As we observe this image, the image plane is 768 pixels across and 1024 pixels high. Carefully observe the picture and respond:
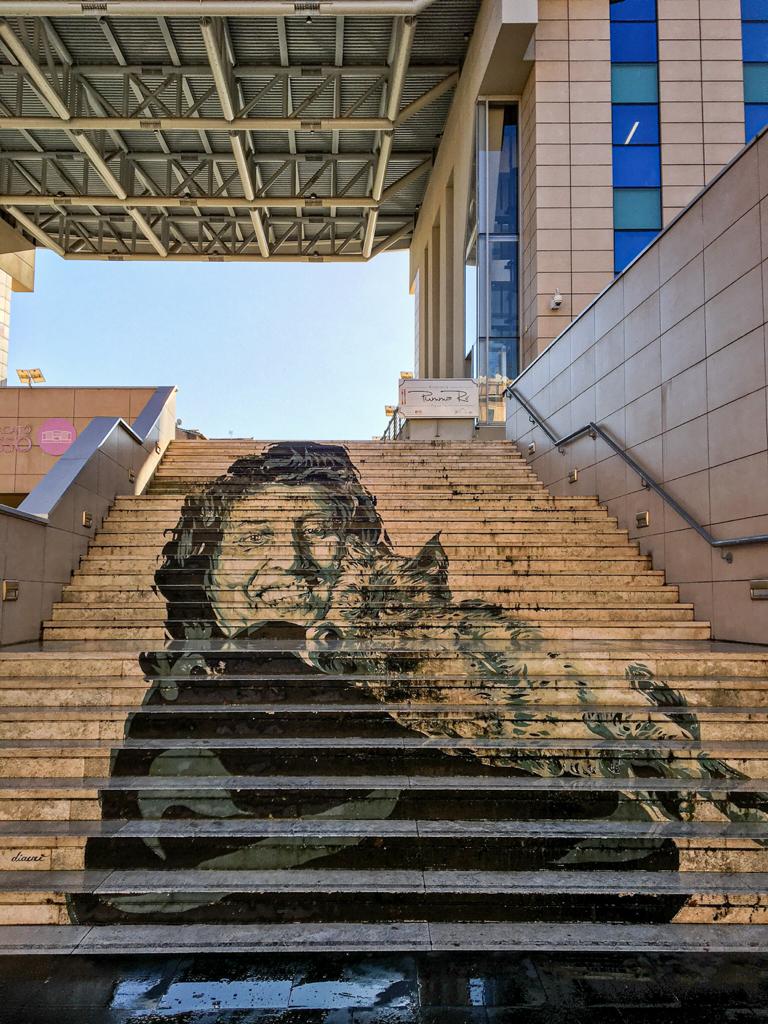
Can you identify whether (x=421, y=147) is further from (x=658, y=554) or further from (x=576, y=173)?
(x=658, y=554)

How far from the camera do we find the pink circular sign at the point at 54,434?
13805 millimetres

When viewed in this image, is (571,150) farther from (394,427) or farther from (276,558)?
(276,558)

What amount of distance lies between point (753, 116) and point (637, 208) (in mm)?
3152

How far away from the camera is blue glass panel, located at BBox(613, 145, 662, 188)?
17.0m

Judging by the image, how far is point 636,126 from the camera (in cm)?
1700

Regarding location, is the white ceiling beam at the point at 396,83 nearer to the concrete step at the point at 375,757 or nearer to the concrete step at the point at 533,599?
the concrete step at the point at 533,599

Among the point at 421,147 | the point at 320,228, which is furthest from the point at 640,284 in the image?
the point at 320,228

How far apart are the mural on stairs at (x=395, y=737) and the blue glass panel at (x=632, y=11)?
16.0 meters

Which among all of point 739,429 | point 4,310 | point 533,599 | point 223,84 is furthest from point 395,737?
point 4,310

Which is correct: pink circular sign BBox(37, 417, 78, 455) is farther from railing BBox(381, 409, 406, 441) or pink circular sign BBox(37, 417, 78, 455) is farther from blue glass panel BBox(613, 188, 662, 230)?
blue glass panel BBox(613, 188, 662, 230)

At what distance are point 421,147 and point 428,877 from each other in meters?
25.9

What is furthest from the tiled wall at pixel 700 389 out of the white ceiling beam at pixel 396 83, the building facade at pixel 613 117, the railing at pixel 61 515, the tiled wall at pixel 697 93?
the white ceiling beam at pixel 396 83

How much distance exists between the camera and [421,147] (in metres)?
25.9

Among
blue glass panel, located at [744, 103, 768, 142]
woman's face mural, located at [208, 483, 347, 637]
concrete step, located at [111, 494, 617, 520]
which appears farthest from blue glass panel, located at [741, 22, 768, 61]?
woman's face mural, located at [208, 483, 347, 637]
